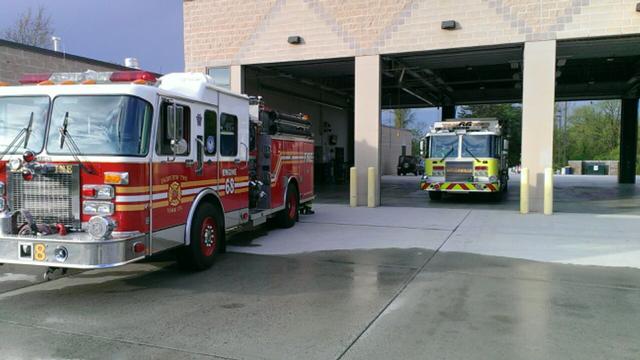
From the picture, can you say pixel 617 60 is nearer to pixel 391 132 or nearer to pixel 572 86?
pixel 572 86

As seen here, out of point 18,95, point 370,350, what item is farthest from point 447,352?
point 18,95

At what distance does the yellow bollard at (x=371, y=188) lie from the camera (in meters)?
15.9

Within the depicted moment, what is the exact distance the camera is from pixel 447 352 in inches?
178

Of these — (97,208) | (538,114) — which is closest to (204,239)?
(97,208)

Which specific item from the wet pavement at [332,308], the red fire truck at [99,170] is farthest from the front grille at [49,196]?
the wet pavement at [332,308]

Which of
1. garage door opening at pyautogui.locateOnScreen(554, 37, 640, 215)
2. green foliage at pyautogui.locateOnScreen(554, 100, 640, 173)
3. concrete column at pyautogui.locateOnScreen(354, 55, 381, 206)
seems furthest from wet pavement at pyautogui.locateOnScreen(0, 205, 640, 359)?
green foliage at pyautogui.locateOnScreen(554, 100, 640, 173)

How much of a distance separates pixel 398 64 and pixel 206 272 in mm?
14297

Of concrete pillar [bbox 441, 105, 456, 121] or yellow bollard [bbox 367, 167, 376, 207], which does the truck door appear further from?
concrete pillar [bbox 441, 105, 456, 121]

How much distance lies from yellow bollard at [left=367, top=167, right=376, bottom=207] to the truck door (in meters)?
9.16

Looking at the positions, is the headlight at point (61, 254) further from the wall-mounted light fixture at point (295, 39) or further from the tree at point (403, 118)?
the tree at point (403, 118)

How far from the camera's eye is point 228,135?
27.9 ft

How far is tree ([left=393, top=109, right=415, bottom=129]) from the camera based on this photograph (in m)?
66.4

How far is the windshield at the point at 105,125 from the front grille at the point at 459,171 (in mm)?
13246

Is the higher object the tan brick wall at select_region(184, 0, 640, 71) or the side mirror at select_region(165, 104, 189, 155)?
the tan brick wall at select_region(184, 0, 640, 71)
